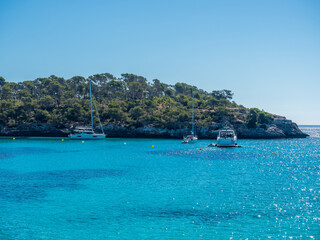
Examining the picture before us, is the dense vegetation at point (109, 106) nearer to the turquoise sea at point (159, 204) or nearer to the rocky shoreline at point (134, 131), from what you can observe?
the rocky shoreline at point (134, 131)

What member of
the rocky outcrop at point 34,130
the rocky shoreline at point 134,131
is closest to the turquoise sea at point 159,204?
the rocky shoreline at point 134,131

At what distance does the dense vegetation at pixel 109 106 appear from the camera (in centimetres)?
10862

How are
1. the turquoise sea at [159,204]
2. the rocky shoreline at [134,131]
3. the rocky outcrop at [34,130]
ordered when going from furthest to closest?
the rocky outcrop at [34,130] < the rocky shoreline at [134,131] < the turquoise sea at [159,204]

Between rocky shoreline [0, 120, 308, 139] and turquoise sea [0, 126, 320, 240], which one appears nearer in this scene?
turquoise sea [0, 126, 320, 240]

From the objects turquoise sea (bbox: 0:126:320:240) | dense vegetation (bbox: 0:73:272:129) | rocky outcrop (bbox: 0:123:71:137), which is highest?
Answer: dense vegetation (bbox: 0:73:272:129)

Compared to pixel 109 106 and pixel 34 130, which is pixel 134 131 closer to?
pixel 109 106

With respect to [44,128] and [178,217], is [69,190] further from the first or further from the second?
[44,128]

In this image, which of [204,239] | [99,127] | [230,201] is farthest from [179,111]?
[204,239]

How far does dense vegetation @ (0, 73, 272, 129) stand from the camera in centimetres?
10862

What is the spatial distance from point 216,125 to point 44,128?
69722 mm

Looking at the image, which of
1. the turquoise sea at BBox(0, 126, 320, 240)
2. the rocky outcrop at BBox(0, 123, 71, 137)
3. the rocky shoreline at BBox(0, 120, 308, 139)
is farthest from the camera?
the rocky outcrop at BBox(0, 123, 71, 137)

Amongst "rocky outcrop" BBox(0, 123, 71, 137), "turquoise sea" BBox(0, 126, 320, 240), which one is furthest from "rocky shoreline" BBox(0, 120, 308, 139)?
"turquoise sea" BBox(0, 126, 320, 240)

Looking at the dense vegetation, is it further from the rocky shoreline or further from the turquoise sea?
the turquoise sea

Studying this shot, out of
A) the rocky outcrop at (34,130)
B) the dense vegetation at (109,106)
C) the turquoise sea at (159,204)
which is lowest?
the turquoise sea at (159,204)
